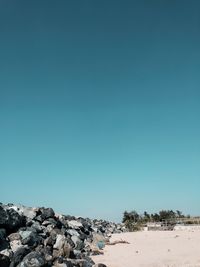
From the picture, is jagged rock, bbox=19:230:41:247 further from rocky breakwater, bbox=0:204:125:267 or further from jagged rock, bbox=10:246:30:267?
jagged rock, bbox=10:246:30:267

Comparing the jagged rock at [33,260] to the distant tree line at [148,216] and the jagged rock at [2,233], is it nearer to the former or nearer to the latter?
the jagged rock at [2,233]

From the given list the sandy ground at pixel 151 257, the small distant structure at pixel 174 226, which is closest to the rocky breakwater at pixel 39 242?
the sandy ground at pixel 151 257

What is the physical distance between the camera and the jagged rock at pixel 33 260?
1714 centimetres

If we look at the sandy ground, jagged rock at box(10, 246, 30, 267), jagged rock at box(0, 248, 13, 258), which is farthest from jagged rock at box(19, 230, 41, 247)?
the sandy ground

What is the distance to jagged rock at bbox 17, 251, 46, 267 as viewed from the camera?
17.1 metres

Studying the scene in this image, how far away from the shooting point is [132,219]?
84.8 metres

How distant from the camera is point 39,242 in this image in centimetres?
2188

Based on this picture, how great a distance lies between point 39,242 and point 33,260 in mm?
4526

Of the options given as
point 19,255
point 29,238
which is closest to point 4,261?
point 19,255

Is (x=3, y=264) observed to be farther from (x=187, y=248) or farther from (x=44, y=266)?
(x=187, y=248)

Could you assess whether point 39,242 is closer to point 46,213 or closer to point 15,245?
point 15,245

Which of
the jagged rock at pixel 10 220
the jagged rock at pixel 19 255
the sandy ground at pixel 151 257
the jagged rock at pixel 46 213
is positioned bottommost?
the sandy ground at pixel 151 257

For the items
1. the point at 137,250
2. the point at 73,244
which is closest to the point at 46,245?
the point at 73,244

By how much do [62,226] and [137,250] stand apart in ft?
19.1
